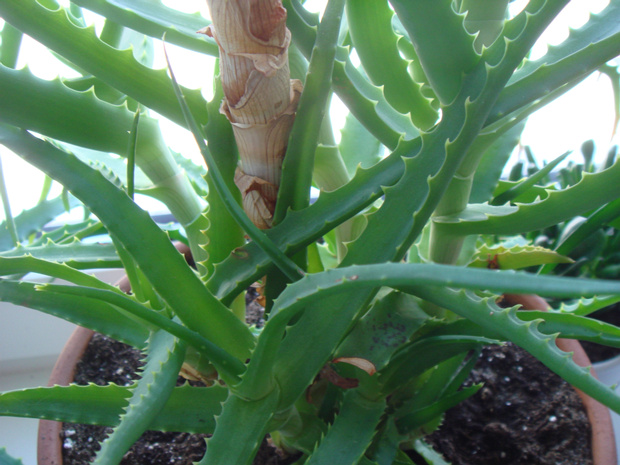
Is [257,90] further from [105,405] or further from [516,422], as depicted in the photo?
[516,422]

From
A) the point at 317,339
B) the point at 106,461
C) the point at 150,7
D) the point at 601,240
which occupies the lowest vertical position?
the point at 106,461

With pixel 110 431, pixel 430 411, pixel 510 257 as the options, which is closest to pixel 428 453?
pixel 430 411

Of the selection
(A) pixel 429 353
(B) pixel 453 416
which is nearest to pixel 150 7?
(A) pixel 429 353

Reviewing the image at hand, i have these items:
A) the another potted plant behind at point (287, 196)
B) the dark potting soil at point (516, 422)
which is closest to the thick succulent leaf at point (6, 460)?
the another potted plant behind at point (287, 196)

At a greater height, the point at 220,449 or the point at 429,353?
the point at 429,353

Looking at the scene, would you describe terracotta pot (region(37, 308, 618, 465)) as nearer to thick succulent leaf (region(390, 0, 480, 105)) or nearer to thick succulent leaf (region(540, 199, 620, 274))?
thick succulent leaf (region(540, 199, 620, 274))

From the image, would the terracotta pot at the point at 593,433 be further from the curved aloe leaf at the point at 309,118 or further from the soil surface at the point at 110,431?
the curved aloe leaf at the point at 309,118

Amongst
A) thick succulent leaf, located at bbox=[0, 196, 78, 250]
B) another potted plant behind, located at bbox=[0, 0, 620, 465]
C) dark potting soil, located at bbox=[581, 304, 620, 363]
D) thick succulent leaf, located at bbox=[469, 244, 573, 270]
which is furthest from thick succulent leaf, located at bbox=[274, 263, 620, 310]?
dark potting soil, located at bbox=[581, 304, 620, 363]

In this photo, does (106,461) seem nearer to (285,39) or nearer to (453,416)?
(285,39)

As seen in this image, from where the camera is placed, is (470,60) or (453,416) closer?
(470,60)
